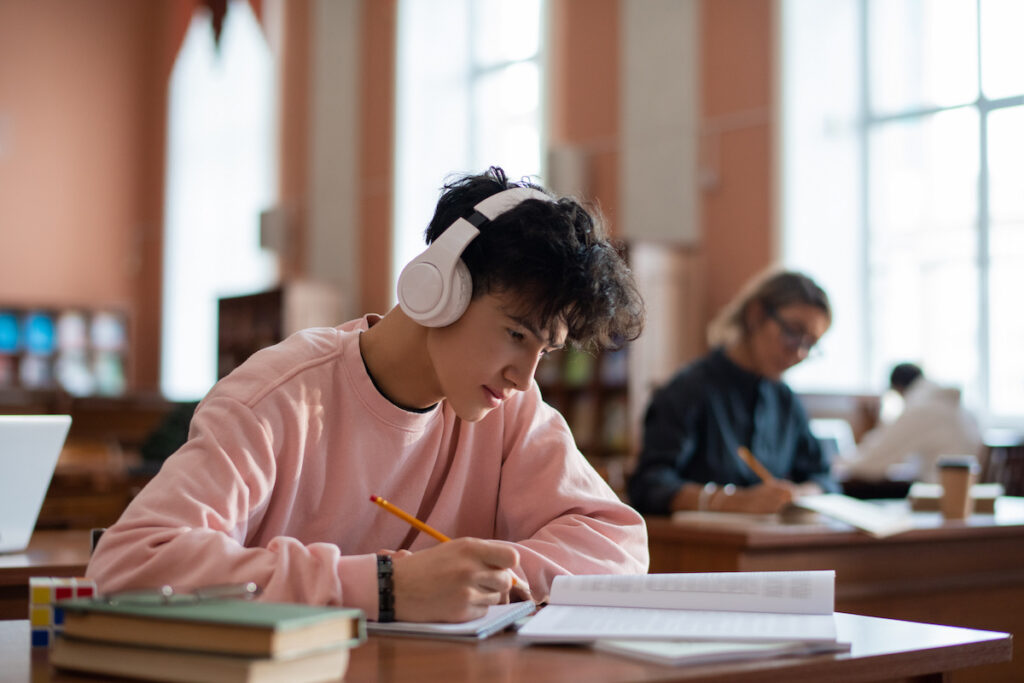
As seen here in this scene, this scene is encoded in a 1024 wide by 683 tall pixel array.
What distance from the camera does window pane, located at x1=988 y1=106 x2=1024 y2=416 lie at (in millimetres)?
6031

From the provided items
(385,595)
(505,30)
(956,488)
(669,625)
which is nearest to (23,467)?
(385,595)

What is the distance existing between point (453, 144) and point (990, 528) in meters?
6.96

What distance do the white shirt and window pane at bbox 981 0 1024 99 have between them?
1832mm

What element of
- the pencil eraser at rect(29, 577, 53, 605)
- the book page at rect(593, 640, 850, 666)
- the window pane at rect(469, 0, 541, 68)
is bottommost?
the book page at rect(593, 640, 850, 666)

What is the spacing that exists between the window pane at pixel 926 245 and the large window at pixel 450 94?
9.92 ft

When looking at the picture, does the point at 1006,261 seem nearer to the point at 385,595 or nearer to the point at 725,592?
the point at 725,592

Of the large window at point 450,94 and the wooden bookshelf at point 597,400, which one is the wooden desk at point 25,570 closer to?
the wooden bookshelf at point 597,400

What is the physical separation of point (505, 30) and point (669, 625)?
8067 mm

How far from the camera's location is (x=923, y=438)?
5.29 meters

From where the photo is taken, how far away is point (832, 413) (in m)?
6.11

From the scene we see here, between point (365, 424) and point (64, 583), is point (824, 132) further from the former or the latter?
point (64, 583)

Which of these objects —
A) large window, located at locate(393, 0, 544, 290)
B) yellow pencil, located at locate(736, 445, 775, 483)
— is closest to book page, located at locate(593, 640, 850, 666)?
yellow pencil, located at locate(736, 445, 775, 483)

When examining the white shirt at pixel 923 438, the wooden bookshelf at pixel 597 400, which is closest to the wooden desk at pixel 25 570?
the white shirt at pixel 923 438

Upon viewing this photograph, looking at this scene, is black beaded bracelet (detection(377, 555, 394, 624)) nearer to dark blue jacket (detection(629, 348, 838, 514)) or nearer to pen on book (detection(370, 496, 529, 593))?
pen on book (detection(370, 496, 529, 593))
